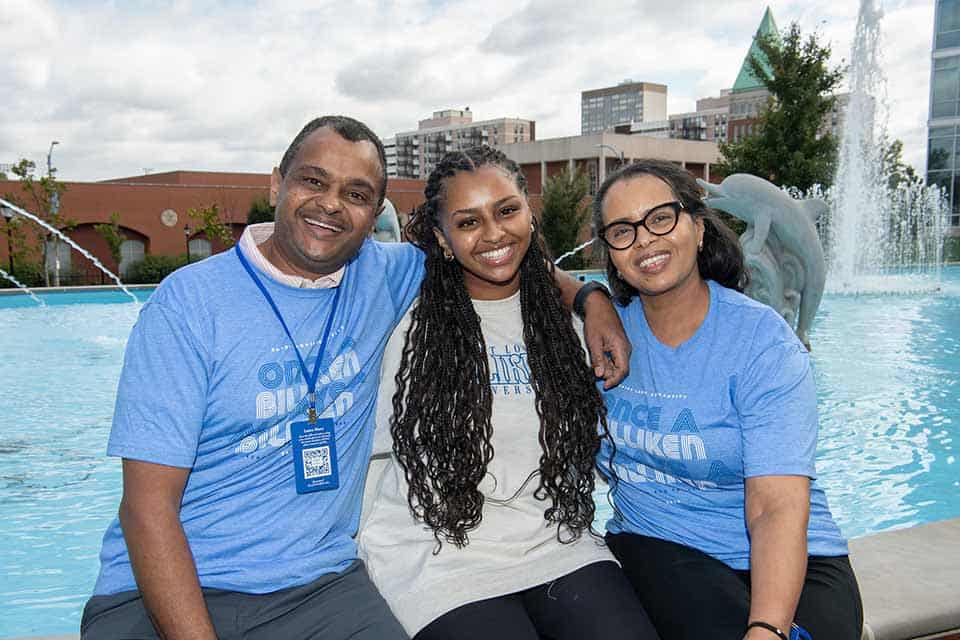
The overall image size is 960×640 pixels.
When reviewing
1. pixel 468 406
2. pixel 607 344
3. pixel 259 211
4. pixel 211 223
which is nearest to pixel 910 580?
pixel 607 344

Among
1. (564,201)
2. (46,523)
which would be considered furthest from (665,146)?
(46,523)

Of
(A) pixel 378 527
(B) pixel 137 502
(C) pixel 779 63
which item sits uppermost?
(C) pixel 779 63

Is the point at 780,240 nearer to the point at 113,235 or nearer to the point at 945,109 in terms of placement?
the point at 113,235

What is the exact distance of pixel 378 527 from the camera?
7.86 ft

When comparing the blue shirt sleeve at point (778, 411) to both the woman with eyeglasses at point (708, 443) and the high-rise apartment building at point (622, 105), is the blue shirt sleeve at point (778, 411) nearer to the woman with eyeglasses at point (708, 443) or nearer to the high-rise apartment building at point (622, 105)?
the woman with eyeglasses at point (708, 443)

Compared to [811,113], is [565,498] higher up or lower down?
lower down

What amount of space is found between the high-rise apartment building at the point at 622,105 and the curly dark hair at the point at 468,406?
124 metres

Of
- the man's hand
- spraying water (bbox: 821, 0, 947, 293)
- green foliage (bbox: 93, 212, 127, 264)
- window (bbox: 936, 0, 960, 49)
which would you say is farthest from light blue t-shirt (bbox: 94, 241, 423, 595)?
window (bbox: 936, 0, 960, 49)

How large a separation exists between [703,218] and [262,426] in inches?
57.2

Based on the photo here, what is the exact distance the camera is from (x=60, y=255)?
3073cm

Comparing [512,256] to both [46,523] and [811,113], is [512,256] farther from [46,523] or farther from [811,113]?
[811,113]

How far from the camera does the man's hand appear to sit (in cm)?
238

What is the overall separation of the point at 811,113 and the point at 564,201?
10.9 m

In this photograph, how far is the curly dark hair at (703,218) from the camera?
2.43m
